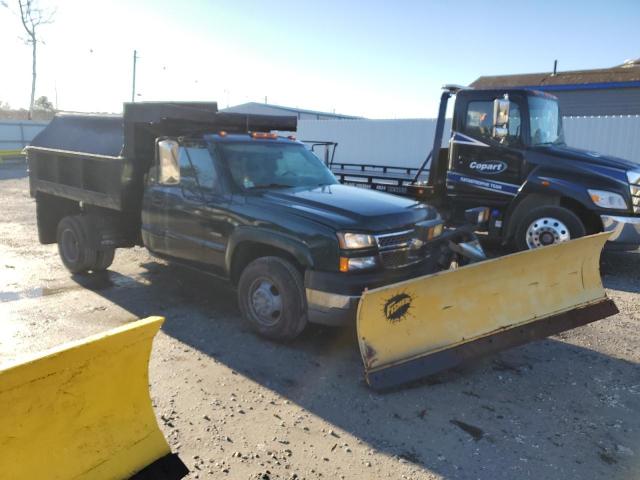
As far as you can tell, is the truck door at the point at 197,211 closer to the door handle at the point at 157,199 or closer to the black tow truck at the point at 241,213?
the black tow truck at the point at 241,213

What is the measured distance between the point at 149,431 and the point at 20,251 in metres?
6.70

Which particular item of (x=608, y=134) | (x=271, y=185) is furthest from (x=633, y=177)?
(x=608, y=134)

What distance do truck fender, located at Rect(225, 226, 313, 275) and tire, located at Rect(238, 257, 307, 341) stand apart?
0.16 meters

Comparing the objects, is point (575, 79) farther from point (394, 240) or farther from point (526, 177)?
point (394, 240)

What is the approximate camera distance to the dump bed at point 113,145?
6012 millimetres

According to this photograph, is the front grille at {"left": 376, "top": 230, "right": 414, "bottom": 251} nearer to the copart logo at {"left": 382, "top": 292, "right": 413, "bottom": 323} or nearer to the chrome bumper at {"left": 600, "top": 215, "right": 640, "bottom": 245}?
the copart logo at {"left": 382, "top": 292, "right": 413, "bottom": 323}

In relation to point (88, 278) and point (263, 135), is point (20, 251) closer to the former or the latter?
point (88, 278)

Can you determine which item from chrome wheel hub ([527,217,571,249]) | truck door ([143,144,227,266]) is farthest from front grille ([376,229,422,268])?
chrome wheel hub ([527,217,571,249])

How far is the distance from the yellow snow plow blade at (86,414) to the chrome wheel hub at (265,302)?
197cm

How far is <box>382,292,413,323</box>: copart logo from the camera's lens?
381 centimetres

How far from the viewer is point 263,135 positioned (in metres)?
5.77

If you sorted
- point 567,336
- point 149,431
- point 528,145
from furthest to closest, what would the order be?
1. point 528,145
2. point 567,336
3. point 149,431

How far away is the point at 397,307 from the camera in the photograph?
152 inches

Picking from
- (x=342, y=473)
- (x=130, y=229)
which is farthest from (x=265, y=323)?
(x=130, y=229)
